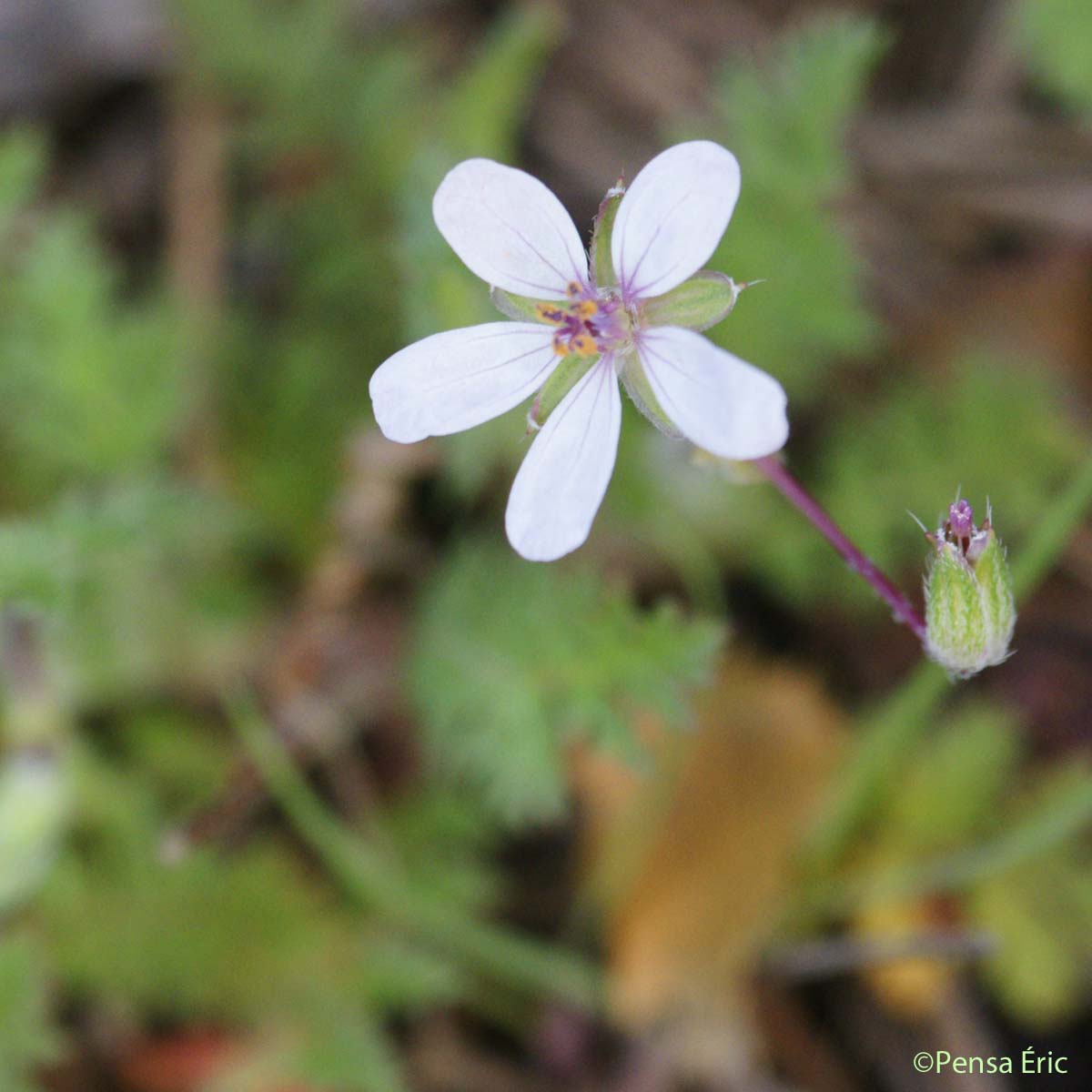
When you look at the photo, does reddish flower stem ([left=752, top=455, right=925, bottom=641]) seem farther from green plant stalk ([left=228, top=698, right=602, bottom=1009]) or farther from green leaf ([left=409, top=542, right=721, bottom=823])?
green plant stalk ([left=228, top=698, right=602, bottom=1009])

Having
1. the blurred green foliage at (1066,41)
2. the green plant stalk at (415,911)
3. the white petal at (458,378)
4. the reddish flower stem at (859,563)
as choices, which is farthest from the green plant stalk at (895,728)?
the blurred green foliage at (1066,41)

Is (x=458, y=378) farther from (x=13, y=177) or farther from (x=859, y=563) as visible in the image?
(x=13, y=177)

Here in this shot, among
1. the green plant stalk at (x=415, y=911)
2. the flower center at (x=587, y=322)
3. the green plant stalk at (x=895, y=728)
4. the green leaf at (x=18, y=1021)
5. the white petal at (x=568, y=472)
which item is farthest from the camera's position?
the green plant stalk at (x=415, y=911)

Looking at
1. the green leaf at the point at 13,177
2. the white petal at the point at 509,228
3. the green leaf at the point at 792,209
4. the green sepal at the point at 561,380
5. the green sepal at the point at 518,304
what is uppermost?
the green leaf at the point at 13,177

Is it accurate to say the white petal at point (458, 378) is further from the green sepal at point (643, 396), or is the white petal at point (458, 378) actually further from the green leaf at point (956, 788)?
the green leaf at point (956, 788)

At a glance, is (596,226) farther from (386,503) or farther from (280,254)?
(280,254)

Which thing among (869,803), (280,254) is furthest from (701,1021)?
(280,254)

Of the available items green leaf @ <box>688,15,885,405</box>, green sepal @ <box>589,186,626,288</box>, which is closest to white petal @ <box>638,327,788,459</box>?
green sepal @ <box>589,186,626,288</box>

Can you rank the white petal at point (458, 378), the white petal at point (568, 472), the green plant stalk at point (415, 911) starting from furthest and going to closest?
the green plant stalk at point (415, 911) < the white petal at point (458, 378) < the white petal at point (568, 472)
